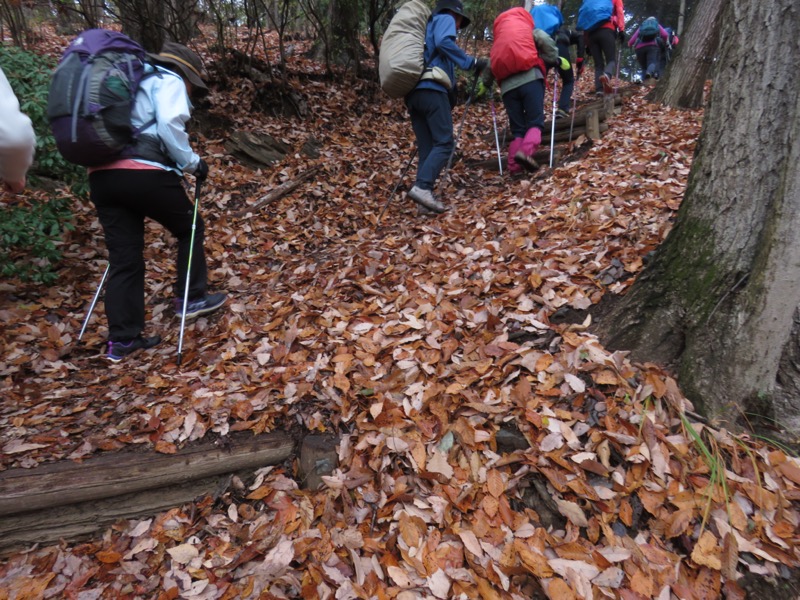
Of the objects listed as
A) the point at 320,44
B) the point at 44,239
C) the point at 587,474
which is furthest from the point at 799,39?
the point at 320,44

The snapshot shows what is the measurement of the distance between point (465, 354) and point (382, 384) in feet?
1.91

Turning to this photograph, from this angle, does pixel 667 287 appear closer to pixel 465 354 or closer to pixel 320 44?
pixel 465 354

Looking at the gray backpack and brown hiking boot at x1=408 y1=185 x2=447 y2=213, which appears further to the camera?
brown hiking boot at x1=408 y1=185 x2=447 y2=213

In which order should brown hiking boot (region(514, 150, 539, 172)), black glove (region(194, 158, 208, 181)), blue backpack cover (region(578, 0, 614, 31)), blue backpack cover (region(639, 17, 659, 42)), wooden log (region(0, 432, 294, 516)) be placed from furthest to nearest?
blue backpack cover (region(639, 17, 659, 42)) → blue backpack cover (region(578, 0, 614, 31)) → brown hiking boot (region(514, 150, 539, 172)) → black glove (region(194, 158, 208, 181)) → wooden log (region(0, 432, 294, 516))

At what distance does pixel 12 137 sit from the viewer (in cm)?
189

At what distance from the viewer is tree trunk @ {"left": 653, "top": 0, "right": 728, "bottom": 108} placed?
6.68m

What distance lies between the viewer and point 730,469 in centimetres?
208

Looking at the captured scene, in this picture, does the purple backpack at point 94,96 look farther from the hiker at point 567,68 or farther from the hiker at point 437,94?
the hiker at point 567,68

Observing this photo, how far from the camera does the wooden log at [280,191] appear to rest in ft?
19.1

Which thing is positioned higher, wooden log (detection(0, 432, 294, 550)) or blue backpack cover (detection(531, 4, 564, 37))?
blue backpack cover (detection(531, 4, 564, 37))

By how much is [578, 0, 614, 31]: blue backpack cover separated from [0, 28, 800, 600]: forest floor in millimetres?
4621

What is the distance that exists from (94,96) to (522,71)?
4680 millimetres

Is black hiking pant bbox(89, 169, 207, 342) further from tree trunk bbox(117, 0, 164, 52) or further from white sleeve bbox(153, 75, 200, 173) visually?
tree trunk bbox(117, 0, 164, 52)

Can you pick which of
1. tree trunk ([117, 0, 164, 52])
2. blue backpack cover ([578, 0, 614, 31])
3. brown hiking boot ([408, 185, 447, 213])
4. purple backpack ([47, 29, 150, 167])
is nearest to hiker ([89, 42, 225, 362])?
purple backpack ([47, 29, 150, 167])
